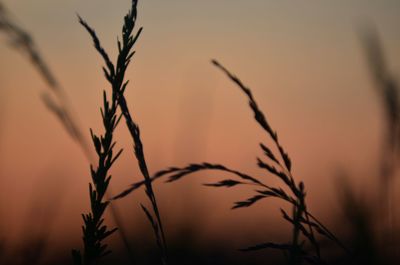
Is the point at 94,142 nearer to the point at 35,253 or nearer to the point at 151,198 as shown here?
the point at 151,198

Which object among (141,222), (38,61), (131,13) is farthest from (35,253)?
(131,13)

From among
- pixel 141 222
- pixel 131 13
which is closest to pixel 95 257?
pixel 131 13

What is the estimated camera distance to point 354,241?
4.86ft

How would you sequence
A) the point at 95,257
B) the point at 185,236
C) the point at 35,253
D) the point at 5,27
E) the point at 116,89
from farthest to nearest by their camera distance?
the point at 185,236, the point at 35,253, the point at 5,27, the point at 116,89, the point at 95,257

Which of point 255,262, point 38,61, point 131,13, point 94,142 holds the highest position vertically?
point 38,61

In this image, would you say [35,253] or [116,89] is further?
[35,253]

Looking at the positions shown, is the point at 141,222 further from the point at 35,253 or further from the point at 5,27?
the point at 5,27

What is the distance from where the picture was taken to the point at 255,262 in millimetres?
3131

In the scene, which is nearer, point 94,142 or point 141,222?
point 94,142

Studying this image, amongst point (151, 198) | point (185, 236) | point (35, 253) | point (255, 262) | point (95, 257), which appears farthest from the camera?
point (255, 262)

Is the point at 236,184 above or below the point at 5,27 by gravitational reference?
below

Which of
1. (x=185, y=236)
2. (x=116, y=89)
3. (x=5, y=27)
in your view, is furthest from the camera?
(x=185, y=236)

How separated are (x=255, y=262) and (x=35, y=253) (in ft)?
4.11

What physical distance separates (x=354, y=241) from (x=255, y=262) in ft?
5.57
